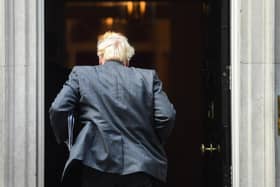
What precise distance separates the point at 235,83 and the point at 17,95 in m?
1.66

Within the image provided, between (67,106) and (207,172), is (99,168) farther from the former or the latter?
(207,172)

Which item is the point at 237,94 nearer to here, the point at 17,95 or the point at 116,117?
the point at 116,117

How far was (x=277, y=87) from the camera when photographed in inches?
205

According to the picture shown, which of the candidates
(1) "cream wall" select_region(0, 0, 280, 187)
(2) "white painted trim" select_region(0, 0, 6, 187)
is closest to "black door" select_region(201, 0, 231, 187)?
(1) "cream wall" select_region(0, 0, 280, 187)

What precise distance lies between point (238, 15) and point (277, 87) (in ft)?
2.04

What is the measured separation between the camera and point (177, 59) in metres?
9.89

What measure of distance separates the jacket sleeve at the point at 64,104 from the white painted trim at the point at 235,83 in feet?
4.67

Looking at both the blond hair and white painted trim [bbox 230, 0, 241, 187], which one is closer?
the blond hair

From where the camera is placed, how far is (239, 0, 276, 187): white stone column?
17.0 ft

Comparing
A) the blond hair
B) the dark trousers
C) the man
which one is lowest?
the dark trousers

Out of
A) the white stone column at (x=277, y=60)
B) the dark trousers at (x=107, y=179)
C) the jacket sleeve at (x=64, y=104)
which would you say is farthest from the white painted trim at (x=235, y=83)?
the jacket sleeve at (x=64, y=104)

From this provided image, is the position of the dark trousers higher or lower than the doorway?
lower

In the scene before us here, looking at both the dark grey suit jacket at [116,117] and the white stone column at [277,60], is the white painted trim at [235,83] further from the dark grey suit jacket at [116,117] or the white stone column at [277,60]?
the dark grey suit jacket at [116,117]

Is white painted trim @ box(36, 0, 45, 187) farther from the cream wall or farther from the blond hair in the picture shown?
the blond hair
